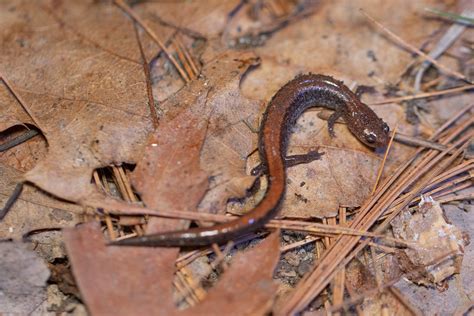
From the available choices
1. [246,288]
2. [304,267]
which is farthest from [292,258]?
[246,288]

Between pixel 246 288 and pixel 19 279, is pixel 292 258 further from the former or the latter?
pixel 19 279

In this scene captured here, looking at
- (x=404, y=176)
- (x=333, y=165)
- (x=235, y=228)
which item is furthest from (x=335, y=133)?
(x=235, y=228)

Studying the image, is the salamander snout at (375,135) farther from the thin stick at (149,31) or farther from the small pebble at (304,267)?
the thin stick at (149,31)

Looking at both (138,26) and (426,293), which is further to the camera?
(138,26)

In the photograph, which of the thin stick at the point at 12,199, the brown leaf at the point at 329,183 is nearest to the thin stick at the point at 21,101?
the thin stick at the point at 12,199

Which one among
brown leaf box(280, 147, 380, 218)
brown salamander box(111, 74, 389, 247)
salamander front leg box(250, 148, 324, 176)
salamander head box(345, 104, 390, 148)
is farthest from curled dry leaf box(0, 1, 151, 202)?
salamander head box(345, 104, 390, 148)

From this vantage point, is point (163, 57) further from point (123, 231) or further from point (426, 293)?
point (426, 293)
